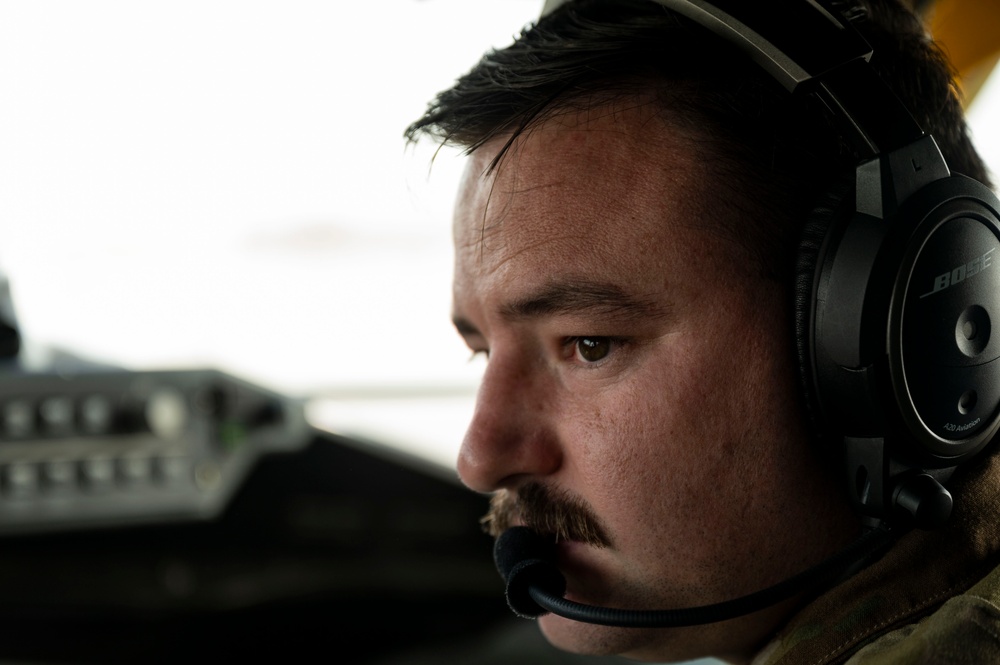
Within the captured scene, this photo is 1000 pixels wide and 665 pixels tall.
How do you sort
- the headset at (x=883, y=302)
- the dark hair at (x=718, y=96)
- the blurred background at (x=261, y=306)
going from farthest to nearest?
the blurred background at (x=261, y=306)
the dark hair at (x=718, y=96)
the headset at (x=883, y=302)

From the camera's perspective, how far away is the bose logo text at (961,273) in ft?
1.96

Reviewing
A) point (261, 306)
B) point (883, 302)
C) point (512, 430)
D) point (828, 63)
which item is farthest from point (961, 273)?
point (261, 306)

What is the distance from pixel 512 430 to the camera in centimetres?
74

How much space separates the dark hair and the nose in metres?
0.19

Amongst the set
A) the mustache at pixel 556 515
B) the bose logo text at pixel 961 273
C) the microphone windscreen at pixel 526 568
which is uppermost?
the bose logo text at pixel 961 273

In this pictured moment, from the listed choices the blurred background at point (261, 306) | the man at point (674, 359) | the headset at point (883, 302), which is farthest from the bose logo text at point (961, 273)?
the blurred background at point (261, 306)

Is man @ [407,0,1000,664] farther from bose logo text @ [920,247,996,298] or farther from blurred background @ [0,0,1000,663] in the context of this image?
blurred background @ [0,0,1000,663]

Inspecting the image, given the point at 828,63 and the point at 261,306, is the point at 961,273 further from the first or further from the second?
the point at 261,306

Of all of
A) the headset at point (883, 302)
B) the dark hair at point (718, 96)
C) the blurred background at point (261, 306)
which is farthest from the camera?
the blurred background at point (261, 306)

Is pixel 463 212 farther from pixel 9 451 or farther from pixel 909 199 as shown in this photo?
pixel 9 451

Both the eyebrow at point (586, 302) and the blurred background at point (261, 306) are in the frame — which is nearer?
the eyebrow at point (586, 302)

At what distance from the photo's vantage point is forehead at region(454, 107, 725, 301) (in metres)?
0.69

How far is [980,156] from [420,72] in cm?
94

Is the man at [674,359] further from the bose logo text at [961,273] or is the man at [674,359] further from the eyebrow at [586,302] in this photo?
the bose logo text at [961,273]
